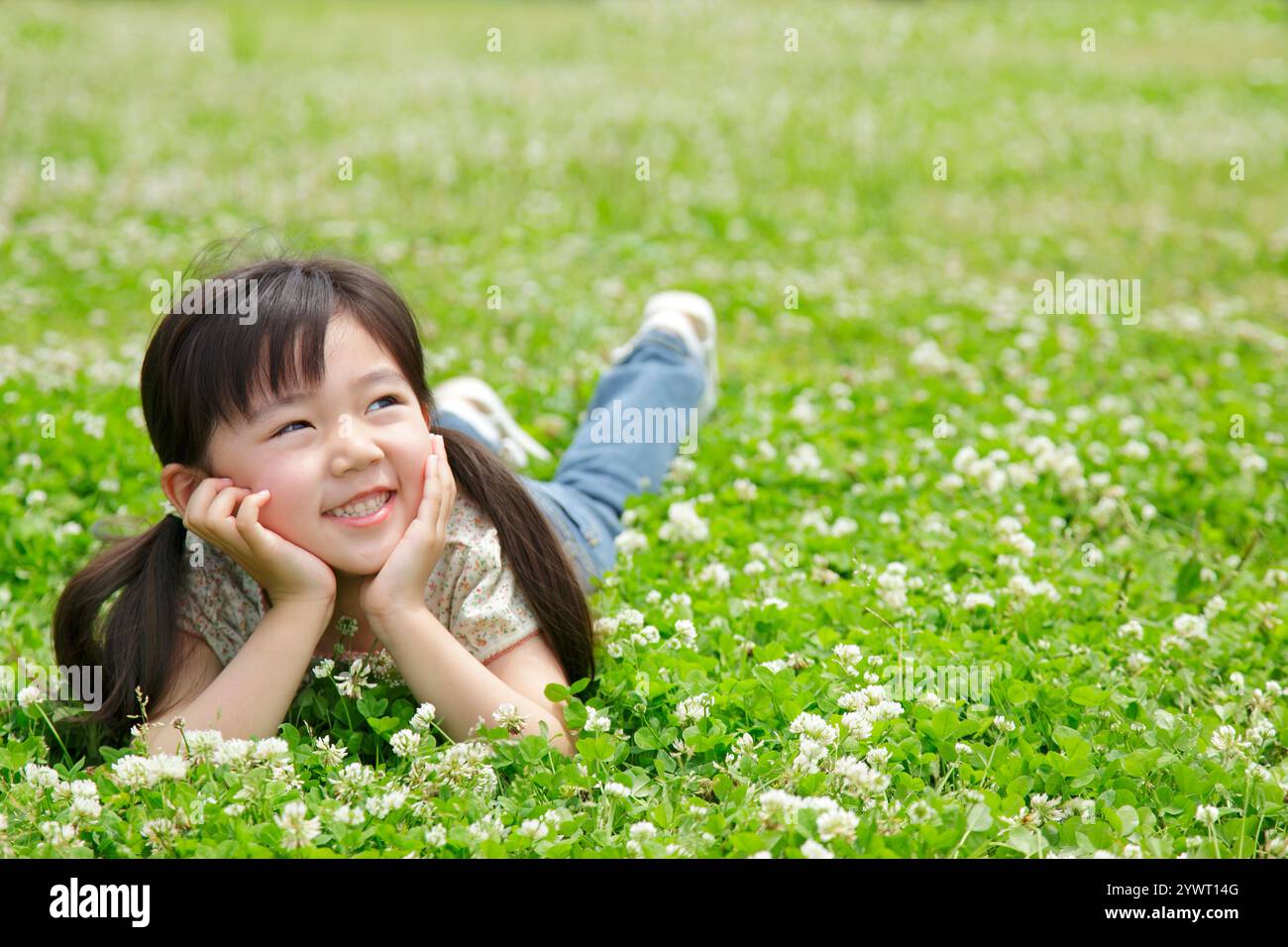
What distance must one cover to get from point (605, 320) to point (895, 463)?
254 cm

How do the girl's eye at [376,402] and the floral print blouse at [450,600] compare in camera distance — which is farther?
the floral print blouse at [450,600]

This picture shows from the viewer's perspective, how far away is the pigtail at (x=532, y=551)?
383 centimetres

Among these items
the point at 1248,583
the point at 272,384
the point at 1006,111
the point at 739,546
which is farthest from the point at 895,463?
the point at 1006,111

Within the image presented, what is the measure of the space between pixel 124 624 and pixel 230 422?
0.75 m

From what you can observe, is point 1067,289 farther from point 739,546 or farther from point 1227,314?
point 739,546

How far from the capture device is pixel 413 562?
3.50 meters

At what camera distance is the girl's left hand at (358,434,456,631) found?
3.47 m

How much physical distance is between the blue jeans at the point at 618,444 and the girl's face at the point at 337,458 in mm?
1135
